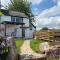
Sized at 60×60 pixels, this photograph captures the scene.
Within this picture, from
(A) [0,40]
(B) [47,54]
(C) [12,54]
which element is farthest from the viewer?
(A) [0,40]

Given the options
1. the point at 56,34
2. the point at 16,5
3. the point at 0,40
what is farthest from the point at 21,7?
the point at 0,40

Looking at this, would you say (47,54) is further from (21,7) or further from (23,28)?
(21,7)

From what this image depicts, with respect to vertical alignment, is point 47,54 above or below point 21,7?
below

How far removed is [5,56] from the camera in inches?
442

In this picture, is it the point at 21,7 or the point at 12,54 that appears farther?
the point at 21,7

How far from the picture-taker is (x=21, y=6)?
60125mm

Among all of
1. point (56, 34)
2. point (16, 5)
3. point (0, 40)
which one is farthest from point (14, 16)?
point (0, 40)

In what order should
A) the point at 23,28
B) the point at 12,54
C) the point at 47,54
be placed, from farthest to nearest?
the point at 23,28, the point at 12,54, the point at 47,54

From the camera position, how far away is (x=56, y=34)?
79.0ft

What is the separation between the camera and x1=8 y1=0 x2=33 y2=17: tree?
60072 millimetres

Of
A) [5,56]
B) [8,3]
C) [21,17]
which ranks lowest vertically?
[5,56]

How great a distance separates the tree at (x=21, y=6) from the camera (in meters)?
60.1

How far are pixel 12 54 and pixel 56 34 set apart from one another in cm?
1373

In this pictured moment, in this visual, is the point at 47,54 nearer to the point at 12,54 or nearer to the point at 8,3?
the point at 12,54
